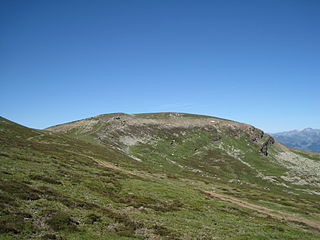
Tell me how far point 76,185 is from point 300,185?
121m

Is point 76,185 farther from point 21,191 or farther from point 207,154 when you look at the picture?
point 207,154

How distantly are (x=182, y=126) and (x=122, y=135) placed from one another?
59.2 metres

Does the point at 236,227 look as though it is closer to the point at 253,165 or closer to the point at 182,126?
the point at 253,165

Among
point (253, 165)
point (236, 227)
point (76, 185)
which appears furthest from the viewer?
point (253, 165)

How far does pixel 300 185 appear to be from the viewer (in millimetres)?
114938

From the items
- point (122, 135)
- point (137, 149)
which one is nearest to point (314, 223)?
point (137, 149)

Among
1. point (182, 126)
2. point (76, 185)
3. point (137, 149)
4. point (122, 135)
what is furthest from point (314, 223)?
point (182, 126)

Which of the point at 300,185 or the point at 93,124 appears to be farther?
the point at 93,124

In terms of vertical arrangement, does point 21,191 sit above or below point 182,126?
below

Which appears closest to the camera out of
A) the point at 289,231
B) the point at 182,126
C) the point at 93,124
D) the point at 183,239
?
the point at 183,239

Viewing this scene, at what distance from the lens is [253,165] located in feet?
456

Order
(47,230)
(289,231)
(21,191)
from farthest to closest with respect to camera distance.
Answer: (289,231) < (21,191) < (47,230)

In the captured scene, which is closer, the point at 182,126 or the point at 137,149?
the point at 137,149

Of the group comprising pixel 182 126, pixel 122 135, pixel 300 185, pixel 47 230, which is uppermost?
pixel 182 126
